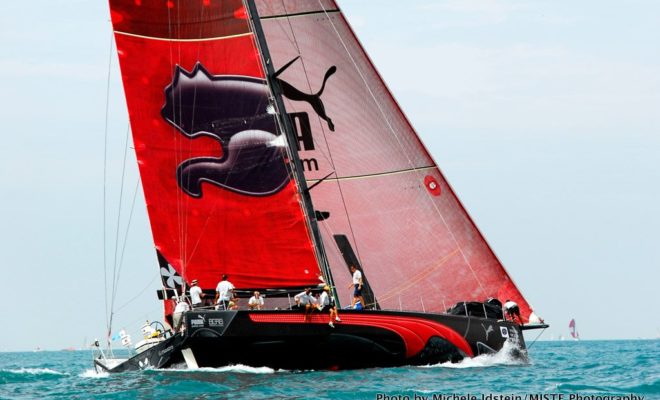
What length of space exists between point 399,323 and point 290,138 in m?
4.86

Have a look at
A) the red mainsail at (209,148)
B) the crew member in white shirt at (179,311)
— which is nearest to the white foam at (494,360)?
the red mainsail at (209,148)

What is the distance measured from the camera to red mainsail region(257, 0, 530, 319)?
2616cm

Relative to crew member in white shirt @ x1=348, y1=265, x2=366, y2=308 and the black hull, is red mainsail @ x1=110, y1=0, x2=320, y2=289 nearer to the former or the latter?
crew member in white shirt @ x1=348, y1=265, x2=366, y2=308

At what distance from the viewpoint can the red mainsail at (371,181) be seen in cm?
2616

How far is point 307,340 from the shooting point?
73.0ft

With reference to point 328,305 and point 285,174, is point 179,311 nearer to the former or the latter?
point 328,305

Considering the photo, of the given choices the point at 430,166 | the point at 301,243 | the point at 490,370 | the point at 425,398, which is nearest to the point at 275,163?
the point at 301,243

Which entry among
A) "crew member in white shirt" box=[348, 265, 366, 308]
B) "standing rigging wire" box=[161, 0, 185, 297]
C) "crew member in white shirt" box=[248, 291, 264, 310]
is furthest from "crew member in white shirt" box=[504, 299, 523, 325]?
"standing rigging wire" box=[161, 0, 185, 297]

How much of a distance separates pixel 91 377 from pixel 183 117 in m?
6.39

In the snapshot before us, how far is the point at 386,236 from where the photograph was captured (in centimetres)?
2631

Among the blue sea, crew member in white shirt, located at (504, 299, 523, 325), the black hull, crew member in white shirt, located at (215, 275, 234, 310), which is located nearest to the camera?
the blue sea

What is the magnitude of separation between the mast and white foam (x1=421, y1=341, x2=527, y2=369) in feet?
10.0

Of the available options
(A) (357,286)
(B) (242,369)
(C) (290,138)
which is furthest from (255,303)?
A: (C) (290,138)

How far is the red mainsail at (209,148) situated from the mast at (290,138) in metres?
0.17
